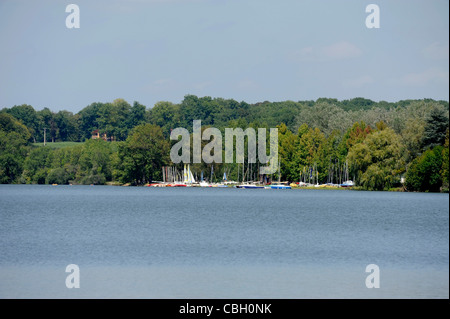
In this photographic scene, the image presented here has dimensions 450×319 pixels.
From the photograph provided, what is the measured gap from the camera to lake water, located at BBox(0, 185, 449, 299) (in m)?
24.4

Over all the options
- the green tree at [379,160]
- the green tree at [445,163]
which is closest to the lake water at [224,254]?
the green tree at [445,163]

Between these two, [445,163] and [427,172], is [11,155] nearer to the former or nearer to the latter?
[427,172]

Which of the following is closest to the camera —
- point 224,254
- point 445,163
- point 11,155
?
point 224,254

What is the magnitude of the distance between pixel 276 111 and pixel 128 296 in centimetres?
15635

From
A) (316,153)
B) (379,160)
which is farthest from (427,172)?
(316,153)

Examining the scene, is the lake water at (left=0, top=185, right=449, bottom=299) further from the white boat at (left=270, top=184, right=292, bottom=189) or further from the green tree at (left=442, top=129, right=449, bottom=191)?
the white boat at (left=270, top=184, right=292, bottom=189)

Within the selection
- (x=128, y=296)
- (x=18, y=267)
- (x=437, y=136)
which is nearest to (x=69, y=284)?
(x=128, y=296)

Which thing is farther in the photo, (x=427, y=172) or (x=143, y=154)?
(x=143, y=154)

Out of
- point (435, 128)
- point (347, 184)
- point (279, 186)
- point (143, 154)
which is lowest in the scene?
point (279, 186)

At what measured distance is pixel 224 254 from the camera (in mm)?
33781

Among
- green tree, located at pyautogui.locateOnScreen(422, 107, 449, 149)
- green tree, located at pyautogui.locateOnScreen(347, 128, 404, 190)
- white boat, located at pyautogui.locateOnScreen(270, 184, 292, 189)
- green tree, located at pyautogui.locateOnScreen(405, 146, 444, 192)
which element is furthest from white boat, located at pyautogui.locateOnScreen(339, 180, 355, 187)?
green tree, located at pyautogui.locateOnScreen(422, 107, 449, 149)

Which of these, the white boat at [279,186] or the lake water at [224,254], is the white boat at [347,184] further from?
the lake water at [224,254]

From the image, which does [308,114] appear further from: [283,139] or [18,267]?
[18,267]

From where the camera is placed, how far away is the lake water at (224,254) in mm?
24438
